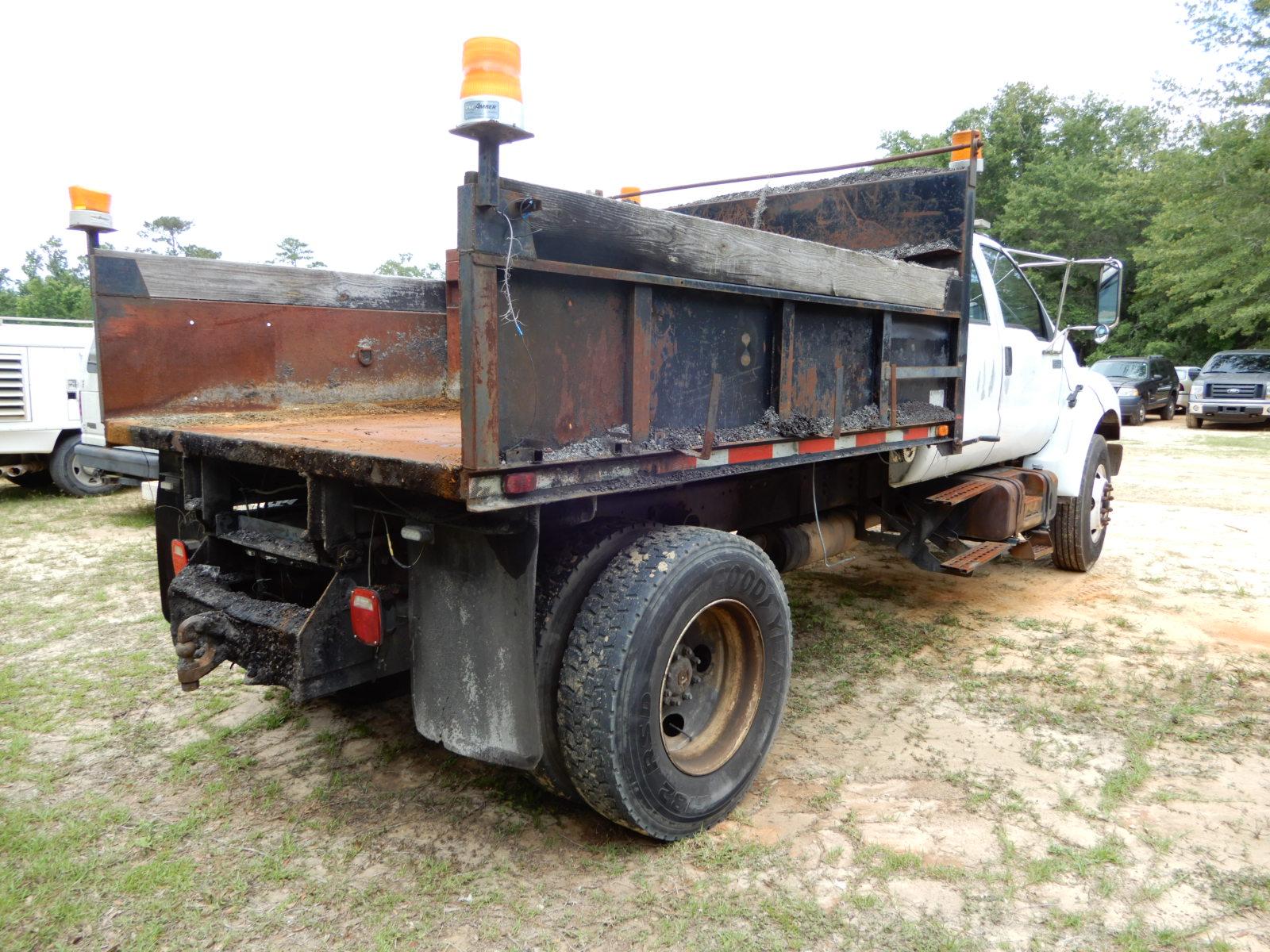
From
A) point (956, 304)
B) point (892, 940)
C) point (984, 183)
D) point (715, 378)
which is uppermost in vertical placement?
point (984, 183)

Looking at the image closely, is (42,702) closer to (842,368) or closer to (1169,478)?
(842,368)

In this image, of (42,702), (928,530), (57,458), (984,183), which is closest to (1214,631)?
(928,530)

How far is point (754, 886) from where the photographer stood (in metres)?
2.69

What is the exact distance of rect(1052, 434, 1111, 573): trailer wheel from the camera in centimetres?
617

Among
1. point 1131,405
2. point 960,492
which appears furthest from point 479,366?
point 1131,405

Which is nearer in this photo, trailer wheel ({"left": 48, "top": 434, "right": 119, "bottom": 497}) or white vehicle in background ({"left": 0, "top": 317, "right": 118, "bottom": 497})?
white vehicle in background ({"left": 0, "top": 317, "right": 118, "bottom": 497})

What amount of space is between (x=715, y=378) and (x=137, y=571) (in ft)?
17.8

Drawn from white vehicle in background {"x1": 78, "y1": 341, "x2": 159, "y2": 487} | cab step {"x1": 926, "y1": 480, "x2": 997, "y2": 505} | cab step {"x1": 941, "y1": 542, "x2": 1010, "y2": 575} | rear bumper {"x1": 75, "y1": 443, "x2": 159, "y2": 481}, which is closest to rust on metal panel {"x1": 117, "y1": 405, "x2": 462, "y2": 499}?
cab step {"x1": 926, "y1": 480, "x2": 997, "y2": 505}

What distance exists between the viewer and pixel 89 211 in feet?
10.9

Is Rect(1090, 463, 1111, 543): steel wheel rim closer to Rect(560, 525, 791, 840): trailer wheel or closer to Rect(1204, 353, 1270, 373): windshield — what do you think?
Rect(560, 525, 791, 840): trailer wheel

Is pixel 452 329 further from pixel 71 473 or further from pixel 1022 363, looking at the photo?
pixel 71 473

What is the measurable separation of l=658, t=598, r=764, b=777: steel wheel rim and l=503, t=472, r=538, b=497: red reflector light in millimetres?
947

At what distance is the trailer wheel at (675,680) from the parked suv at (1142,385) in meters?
20.2

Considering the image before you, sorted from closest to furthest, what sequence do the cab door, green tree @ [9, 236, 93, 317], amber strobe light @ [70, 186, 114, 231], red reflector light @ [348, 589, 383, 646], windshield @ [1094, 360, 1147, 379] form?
red reflector light @ [348, 589, 383, 646] → amber strobe light @ [70, 186, 114, 231] → the cab door → windshield @ [1094, 360, 1147, 379] → green tree @ [9, 236, 93, 317]
